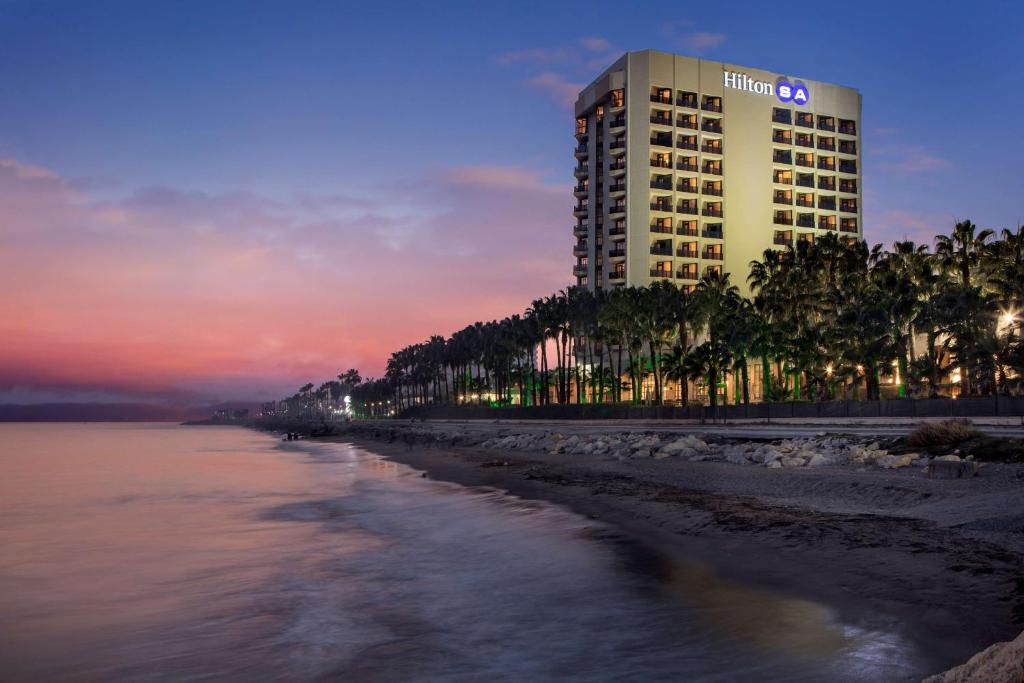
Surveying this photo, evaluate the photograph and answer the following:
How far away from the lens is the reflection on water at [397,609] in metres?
9.20

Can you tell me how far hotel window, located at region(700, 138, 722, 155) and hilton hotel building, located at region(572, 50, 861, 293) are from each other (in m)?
0.20

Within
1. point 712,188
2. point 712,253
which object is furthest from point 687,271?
point 712,188

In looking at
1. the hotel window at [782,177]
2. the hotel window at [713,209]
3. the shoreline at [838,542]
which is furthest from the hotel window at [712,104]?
the shoreline at [838,542]

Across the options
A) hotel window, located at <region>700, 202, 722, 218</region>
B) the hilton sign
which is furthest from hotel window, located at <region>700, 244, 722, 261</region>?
the hilton sign

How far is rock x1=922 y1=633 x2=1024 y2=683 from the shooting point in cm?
476

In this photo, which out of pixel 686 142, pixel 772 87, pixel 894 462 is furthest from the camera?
pixel 772 87

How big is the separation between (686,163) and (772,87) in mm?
28443

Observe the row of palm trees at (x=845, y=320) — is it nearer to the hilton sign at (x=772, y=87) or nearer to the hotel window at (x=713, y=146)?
the hotel window at (x=713, y=146)

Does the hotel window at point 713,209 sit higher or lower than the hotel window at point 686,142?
lower

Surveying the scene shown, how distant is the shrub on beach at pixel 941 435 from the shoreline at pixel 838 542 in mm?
4146

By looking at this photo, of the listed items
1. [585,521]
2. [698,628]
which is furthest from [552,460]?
[698,628]

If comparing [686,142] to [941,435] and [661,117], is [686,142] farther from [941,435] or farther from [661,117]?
[941,435]

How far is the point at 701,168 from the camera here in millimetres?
151875

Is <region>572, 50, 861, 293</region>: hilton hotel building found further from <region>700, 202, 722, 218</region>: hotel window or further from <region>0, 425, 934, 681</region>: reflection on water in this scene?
<region>0, 425, 934, 681</region>: reflection on water
